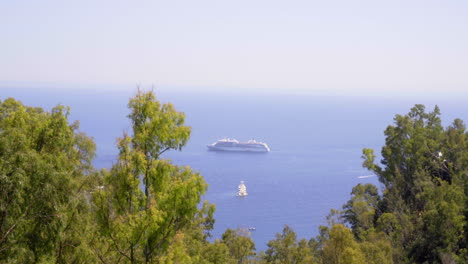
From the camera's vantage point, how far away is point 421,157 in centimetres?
2225

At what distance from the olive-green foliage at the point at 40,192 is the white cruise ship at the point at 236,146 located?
61.3 m

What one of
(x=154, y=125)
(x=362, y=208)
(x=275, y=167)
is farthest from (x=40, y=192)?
(x=275, y=167)

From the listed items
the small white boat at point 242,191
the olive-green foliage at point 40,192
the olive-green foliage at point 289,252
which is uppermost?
the olive-green foliage at point 40,192

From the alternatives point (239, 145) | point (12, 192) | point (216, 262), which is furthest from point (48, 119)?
point (239, 145)

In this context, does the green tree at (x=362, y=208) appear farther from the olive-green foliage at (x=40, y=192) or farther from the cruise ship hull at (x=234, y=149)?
the cruise ship hull at (x=234, y=149)

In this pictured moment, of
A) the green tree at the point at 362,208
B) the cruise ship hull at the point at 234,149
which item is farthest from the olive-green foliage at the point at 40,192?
the cruise ship hull at the point at 234,149

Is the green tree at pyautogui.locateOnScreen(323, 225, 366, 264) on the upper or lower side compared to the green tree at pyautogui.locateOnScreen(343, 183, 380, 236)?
upper

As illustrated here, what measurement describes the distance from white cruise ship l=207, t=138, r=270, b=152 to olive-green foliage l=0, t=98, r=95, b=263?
61.3 m

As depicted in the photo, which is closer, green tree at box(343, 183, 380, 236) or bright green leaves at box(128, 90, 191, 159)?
bright green leaves at box(128, 90, 191, 159)

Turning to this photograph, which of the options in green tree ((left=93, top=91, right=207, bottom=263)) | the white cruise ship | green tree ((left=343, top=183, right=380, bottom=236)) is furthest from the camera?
the white cruise ship

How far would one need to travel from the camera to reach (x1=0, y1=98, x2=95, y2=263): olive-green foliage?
6.60 meters

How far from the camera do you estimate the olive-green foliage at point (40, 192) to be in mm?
6598

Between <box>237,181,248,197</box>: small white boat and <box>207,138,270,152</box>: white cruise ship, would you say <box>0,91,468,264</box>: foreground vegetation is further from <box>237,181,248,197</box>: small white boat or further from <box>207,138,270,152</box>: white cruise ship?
<box>207,138,270,152</box>: white cruise ship

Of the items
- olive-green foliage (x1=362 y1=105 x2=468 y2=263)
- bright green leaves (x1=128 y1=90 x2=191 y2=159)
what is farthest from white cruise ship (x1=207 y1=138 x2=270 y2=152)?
bright green leaves (x1=128 y1=90 x2=191 y2=159)
